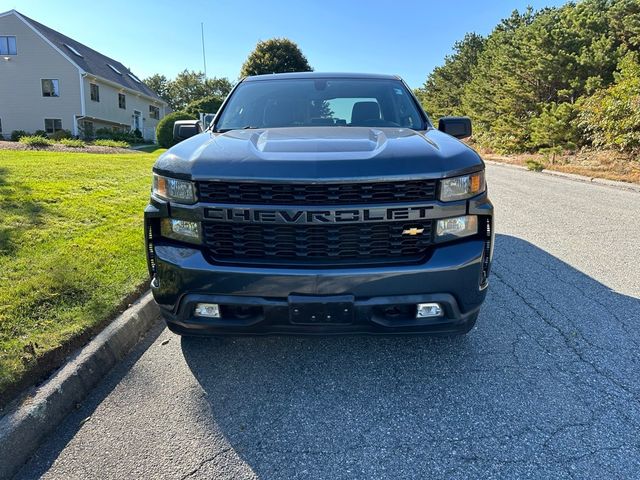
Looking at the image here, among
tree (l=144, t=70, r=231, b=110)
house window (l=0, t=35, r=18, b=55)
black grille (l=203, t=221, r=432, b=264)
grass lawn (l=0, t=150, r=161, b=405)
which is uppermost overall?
tree (l=144, t=70, r=231, b=110)

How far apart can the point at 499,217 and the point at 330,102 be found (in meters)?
4.41

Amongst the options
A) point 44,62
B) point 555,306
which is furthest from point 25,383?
point 44,62

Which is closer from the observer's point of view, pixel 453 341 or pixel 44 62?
pixel 453 341

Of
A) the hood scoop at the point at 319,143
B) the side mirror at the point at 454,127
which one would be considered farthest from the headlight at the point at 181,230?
the side mirror at the point at 454,127

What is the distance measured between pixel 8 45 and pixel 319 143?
113 feet

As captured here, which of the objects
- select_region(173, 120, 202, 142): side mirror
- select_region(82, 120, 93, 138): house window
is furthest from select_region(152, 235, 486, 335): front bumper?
select_region(82, 120, 93, 138): house window

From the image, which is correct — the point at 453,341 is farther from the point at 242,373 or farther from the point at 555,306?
the point at 242,373

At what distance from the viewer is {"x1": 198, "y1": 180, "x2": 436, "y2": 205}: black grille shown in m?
2.21

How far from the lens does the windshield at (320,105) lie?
344cm

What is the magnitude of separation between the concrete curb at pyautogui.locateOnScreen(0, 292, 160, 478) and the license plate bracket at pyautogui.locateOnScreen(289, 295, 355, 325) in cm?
132

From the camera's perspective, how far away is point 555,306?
364 centimetres

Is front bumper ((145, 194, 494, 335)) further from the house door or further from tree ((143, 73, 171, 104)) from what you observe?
tree ((143, 73, 171, 104))

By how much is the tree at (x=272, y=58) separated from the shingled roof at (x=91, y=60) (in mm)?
9696

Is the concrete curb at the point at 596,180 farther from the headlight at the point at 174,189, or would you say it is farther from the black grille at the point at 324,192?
the headlight at the point at 174,189
